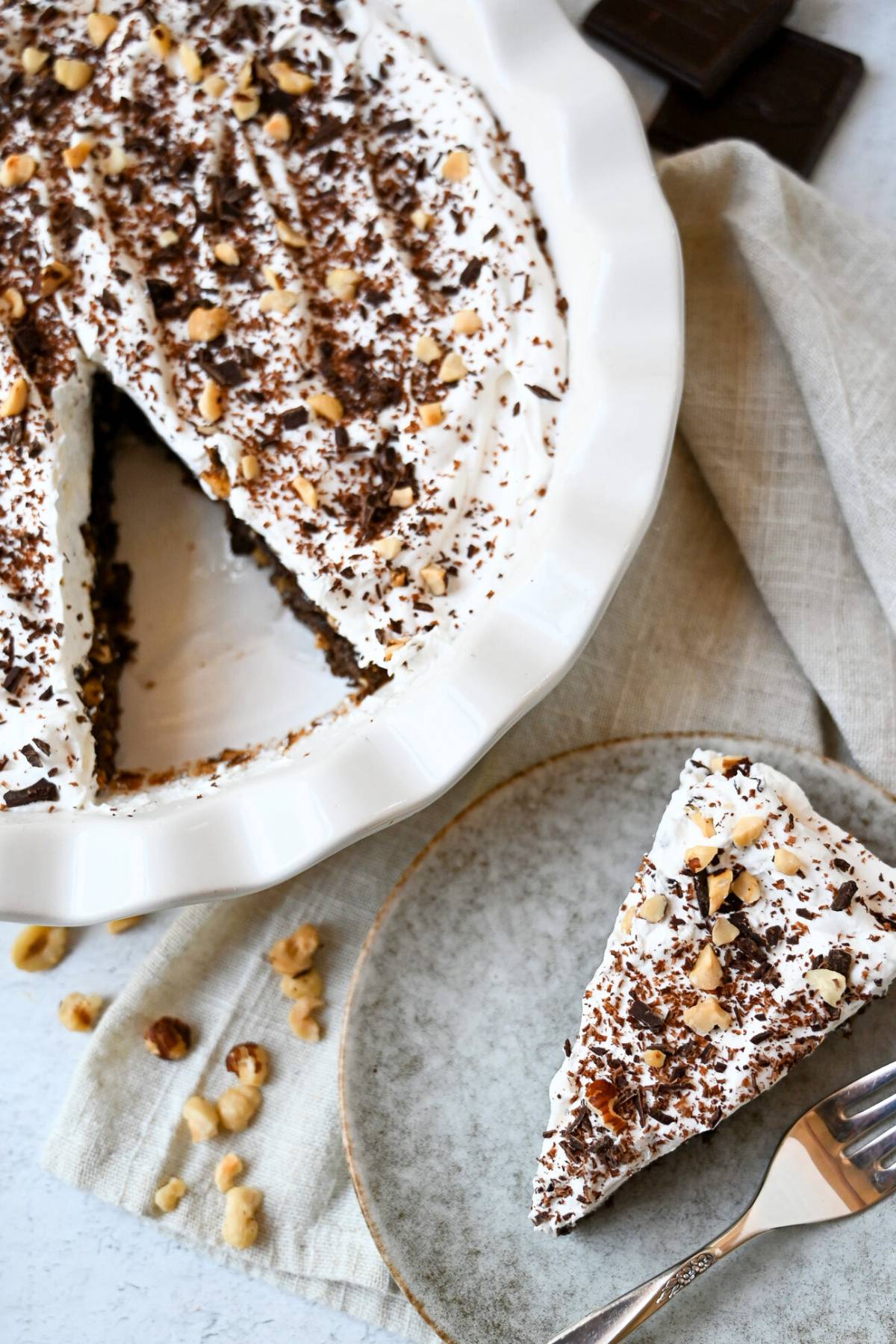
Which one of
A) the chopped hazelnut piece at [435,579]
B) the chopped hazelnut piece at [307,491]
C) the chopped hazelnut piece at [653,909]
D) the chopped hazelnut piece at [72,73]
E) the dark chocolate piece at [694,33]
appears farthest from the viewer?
the dark chocolate piece at [694,33]

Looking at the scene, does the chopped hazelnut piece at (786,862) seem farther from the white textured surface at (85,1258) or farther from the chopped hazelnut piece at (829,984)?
the white textured surface at (85,1258)

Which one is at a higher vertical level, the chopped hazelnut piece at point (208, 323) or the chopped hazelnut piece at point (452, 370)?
the chopped hazelnut piece at point (452, 370)

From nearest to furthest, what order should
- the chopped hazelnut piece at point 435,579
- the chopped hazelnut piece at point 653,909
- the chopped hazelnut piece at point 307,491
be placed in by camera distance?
the chopped hazelnut piece at point 653,909 → the chopped hazelnut piece at point 435,579 → the chopped hazelnut piece at point 307,491

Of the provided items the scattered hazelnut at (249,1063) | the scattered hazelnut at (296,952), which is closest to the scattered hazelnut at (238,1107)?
the scattered hazelnut at (249,1063)

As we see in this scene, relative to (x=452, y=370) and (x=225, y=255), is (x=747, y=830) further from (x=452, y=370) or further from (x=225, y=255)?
(x=225, y=255)

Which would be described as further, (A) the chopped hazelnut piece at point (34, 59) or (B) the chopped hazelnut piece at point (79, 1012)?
(A) the chopped hazelnut piece at point (34, 59)

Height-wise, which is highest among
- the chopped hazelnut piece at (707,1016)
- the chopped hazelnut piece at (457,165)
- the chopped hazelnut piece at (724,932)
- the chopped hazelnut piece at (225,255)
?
the chopped hazelnut piece at (457,165)

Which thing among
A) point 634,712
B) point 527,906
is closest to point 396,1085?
point 527,906
